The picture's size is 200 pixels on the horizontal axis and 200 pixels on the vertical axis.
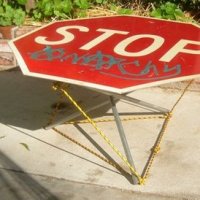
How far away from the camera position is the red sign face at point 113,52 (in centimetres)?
377

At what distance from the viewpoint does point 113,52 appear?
4.28 m

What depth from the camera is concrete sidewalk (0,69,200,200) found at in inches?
160

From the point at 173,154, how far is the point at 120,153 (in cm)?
51

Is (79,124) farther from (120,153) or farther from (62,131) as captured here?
(120,153)

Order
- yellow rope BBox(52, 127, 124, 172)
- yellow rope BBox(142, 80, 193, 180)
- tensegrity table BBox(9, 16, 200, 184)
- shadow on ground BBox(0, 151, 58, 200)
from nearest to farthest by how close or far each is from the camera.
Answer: tensegrity table BBox(9, 16, 200, 184) → shadow on ground BBox(0, 151, 58, 200) → yellow rope BBox(142, 80, 193, 180) → yellow rope BBox(52, 127, 124, 172)

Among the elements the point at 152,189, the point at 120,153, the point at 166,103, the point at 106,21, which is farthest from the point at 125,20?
the point at 152,189

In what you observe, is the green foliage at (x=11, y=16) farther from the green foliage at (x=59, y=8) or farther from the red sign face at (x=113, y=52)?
the red sign face at (x=113, y=52)

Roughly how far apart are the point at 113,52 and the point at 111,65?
0.32m

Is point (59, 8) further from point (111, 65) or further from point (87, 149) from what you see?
point (111, 65)

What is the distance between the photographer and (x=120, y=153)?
4559mm

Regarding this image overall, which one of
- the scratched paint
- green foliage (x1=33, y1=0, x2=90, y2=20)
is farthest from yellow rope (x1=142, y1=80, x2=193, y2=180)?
green foliage (x1=33, y1=0, x2=90, y2=20)

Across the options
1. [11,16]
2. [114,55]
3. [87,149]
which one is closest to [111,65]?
[114,55]

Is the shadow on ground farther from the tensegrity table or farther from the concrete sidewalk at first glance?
the tensegrity table

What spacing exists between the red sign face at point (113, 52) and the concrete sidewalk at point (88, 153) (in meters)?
0.97
